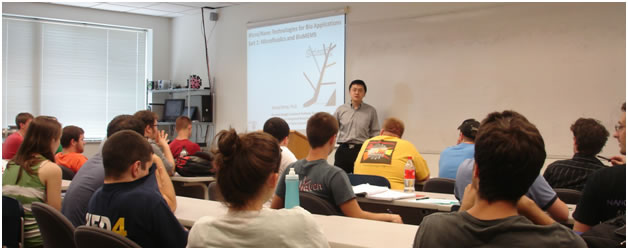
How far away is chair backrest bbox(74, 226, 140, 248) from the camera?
1.73 meters

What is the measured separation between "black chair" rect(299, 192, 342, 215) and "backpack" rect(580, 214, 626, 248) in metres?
1.07

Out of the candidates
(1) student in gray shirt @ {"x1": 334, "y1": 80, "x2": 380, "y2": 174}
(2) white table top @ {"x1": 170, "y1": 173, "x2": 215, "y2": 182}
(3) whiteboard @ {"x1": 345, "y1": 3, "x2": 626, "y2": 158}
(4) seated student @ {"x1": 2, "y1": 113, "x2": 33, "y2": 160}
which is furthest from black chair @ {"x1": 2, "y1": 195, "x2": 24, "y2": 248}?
(3) whiteboard @ {"x1": 345, "y1": 3, "x2": 626, "y2": 158}

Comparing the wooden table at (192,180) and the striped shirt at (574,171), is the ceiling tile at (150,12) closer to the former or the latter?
the wooden table at (192,180)

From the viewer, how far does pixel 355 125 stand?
22.9 feet

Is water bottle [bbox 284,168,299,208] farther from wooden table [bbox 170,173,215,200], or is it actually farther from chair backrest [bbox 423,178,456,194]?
wooden table [bbox 170,173,215,200]

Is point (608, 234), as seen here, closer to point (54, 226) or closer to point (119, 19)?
point (54, 226)

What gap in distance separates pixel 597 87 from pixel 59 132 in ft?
15.1

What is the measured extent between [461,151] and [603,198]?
1.61 metres

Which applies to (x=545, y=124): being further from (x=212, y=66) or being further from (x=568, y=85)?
(x=212, y=66)

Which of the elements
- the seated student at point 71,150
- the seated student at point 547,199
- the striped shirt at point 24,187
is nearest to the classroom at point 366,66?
the seated student at point 547,199

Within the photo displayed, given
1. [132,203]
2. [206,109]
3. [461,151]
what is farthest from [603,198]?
[206,109]

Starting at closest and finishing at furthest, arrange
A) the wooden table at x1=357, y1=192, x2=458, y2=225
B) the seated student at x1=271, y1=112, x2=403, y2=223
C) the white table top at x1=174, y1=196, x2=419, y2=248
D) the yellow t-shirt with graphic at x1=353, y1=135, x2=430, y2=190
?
the white table top at x1=174, y1=196, x2=419, y2=248, the seated student at x1=271, y1=112, x2=403, y2=223, the wooden table at x1=357, y1=192, x2=458, y2=225, the yellow t-shirt with graphic at x1=353, y1=135, x2=430, y2=190

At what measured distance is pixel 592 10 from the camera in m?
5.44

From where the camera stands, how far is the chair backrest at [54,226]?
6.93ft
